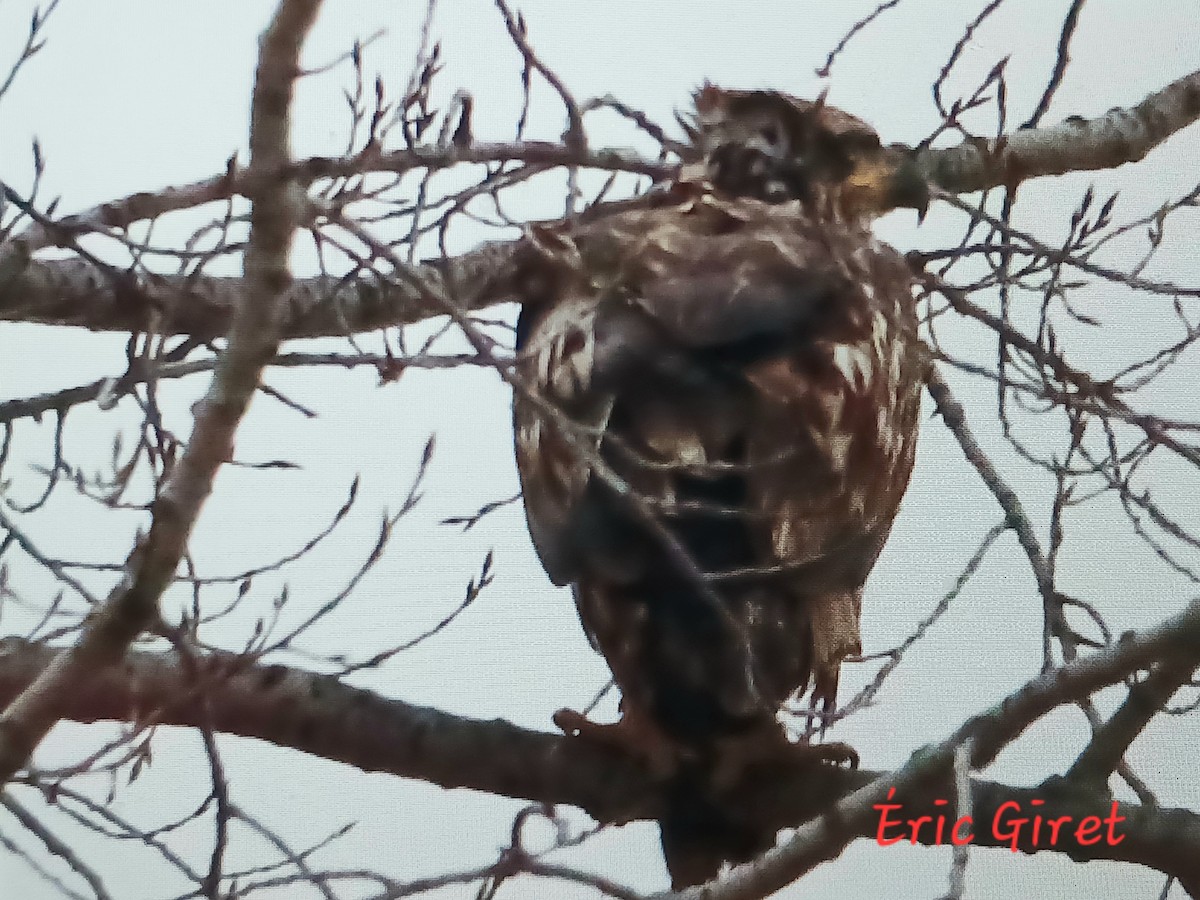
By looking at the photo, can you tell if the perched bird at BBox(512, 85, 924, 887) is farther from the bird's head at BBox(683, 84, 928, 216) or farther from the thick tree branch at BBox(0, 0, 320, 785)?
the thick tree branch at BBox(0, 0, 320, 785)

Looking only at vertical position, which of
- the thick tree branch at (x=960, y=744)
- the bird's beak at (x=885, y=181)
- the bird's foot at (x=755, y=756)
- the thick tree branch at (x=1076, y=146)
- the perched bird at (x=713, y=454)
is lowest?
the thick tree branch at (x=960, y=744)

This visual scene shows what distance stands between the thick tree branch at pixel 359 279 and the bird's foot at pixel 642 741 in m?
0.47

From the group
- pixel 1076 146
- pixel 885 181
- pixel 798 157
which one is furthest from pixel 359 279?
pixel 1076 146

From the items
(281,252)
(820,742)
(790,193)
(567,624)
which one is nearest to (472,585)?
(567,624)

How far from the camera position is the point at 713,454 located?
1171mm

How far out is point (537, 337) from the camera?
51.4 inches

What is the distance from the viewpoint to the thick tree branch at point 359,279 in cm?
123

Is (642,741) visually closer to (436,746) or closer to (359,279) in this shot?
(436,746)

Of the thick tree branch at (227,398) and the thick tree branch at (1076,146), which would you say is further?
the thick tree branch at (1076,146)

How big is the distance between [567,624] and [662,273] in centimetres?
60

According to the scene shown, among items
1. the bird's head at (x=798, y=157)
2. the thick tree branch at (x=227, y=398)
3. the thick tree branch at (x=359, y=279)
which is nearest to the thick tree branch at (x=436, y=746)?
the thick tree branch at (x=227, y=398)

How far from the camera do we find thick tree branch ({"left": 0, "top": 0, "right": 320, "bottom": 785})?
2.70ft
